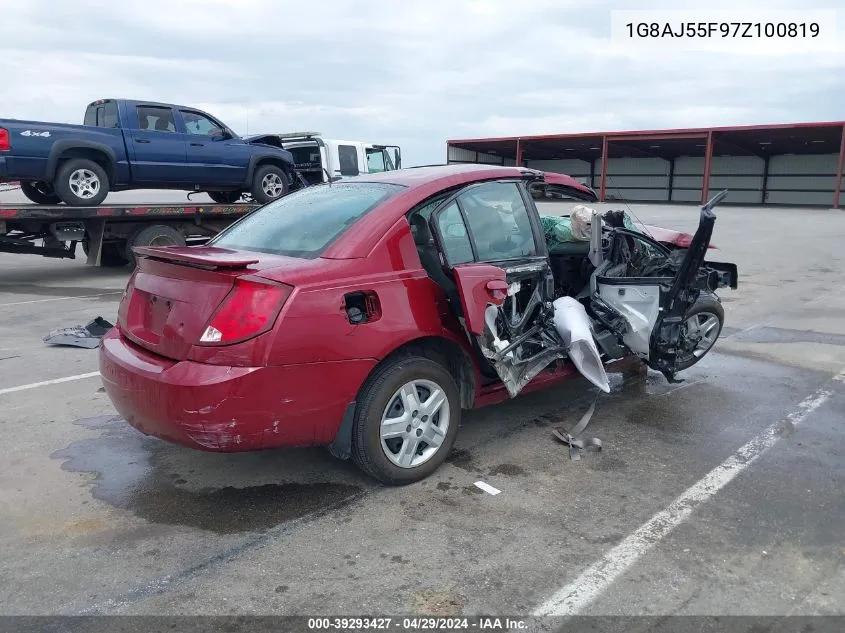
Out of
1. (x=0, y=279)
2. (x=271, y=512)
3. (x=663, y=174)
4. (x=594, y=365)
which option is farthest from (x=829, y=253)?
(x=663, y=174)

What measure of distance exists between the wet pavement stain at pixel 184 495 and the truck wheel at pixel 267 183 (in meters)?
9.34

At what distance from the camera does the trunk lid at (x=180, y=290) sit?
3.20 metres

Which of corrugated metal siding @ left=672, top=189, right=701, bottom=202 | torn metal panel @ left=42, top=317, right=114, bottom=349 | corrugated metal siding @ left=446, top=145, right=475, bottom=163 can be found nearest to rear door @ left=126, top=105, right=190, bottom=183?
torn metal panel @ left=42, top=317, right=114, bottom=349

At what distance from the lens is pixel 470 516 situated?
339cm

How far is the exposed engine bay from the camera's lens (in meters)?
4.17

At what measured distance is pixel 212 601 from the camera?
2709 millimetres

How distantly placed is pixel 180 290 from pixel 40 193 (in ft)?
31.7

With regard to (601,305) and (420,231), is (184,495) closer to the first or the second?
(420,231)

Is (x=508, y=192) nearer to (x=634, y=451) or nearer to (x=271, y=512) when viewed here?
(x=634, y=451)

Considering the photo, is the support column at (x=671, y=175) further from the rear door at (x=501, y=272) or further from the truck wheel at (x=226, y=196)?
the rear door at (x=501, y=272)

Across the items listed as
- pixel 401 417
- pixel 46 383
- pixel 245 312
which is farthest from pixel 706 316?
pixel 46 383

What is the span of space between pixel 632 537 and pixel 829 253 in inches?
596

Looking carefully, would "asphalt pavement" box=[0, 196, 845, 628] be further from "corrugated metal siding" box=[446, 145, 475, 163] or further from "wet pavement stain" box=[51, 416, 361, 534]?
"corrugated metal siding" box=[446, 145, 475, 163]

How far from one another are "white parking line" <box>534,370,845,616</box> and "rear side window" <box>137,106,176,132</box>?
1022 centimetres
